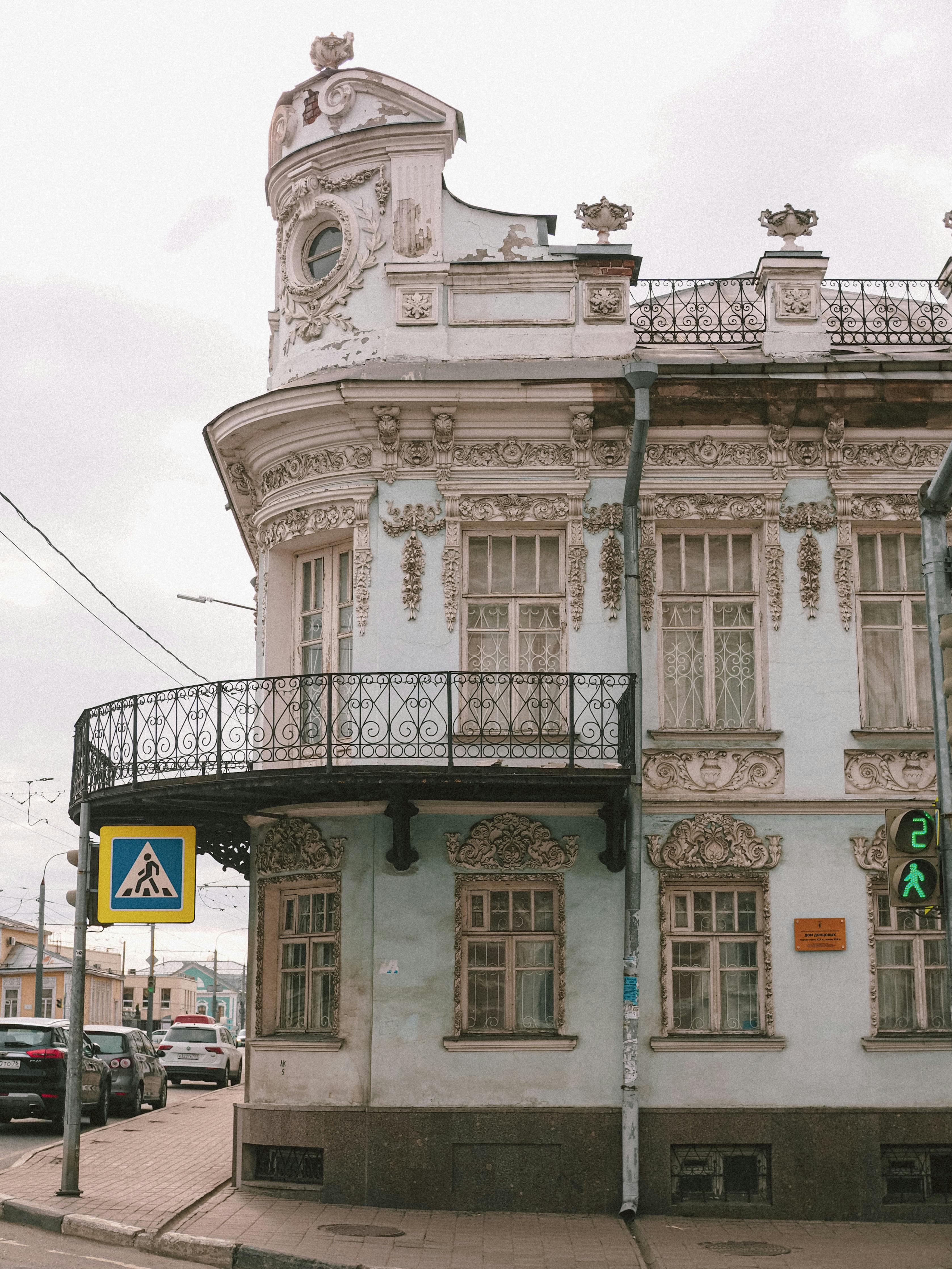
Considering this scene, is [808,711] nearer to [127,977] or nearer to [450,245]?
[450,245]

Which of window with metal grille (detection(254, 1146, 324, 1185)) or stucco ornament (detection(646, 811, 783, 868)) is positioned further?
stucco ornament (detection(646, 811, 783, 868))

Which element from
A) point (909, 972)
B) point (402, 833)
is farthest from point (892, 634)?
point (402, 833)

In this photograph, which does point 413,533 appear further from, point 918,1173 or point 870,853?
point 918,1173

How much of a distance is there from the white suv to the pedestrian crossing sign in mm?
22497

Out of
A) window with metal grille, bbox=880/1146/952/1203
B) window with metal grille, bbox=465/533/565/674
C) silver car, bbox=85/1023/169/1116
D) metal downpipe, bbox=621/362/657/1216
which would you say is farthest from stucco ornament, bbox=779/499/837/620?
silver car, bbox=85/1023/169/1116

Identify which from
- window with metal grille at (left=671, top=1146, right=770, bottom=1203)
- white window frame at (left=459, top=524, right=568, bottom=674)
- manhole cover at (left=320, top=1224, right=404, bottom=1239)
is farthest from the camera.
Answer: white window frame at (left=459, top=524, right=568, bottom=674)

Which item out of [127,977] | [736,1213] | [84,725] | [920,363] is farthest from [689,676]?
[127,977]

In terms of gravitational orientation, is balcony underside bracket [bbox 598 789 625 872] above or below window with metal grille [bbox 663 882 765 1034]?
above

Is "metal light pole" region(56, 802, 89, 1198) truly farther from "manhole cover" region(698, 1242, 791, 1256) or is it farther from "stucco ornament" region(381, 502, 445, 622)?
"manhole cover" region(698, 1242, 791, 1256)

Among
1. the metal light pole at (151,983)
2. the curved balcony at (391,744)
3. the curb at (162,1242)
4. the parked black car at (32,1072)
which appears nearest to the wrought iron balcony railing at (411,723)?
the curved balcony at (391,744)

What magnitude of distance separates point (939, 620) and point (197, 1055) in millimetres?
Answer: 28847

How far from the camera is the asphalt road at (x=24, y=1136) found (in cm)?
1818

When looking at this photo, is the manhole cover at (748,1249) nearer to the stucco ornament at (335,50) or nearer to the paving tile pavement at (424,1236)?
the paving tile pavement at (424,1236)

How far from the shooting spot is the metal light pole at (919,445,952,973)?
10.1m
